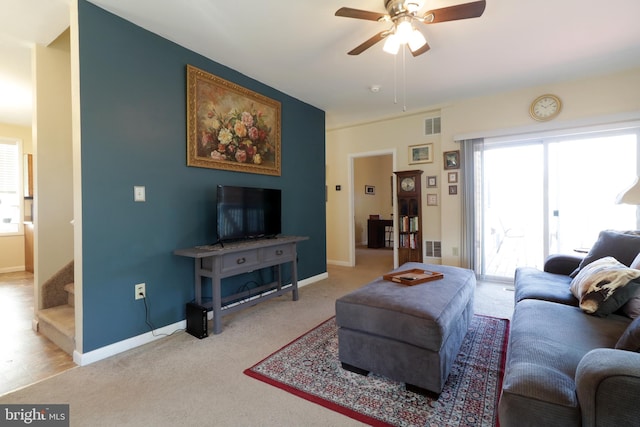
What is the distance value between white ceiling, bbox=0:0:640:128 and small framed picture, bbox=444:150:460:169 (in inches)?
34.8

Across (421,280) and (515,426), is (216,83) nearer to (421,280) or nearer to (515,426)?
(421,280)

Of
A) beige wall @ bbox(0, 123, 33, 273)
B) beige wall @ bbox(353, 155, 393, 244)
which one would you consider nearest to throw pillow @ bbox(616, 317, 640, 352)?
beige wall @ bbox(353, 155, 393, 244)

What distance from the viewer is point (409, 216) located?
477 centimetres

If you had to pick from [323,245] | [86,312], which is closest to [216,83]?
[86,312]

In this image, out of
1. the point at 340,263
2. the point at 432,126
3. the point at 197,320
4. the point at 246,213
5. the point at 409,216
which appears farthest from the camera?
the point at 340,263

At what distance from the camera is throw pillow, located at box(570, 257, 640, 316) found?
164 cm

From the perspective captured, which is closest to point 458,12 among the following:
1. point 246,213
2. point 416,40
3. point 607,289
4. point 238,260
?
point 416,40

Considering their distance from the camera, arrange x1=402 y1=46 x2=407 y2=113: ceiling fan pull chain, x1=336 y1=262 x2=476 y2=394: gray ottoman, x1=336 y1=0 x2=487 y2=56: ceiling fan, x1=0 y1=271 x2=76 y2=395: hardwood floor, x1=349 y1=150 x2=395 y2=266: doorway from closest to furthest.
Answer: x1=336 y1=262 x2=476 y2=394: gray ottoman → x1=336 y1=0 x2=487 y2=56: ceiling fan → x1=0 y1=271 x2=76 y2=395: hardwood floor → x1=402 y1=46 x2=407 y2=113: ceiling fan pull chain → x1=349 y1=150 x2=395 y2=266: doorway

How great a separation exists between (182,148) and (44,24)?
1.36 m

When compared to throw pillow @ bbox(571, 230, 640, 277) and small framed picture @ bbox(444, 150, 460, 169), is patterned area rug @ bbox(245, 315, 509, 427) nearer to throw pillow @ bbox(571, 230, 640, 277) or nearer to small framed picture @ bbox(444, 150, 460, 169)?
throw pillow @ bbox(571, 230, 640, 277)

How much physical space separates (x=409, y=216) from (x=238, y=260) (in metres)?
3.07

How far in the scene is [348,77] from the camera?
3.36 meters

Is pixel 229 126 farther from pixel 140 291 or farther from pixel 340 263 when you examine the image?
pixel 340 263

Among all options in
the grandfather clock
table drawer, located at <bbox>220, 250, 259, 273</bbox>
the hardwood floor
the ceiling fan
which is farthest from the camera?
the grandfather clock
